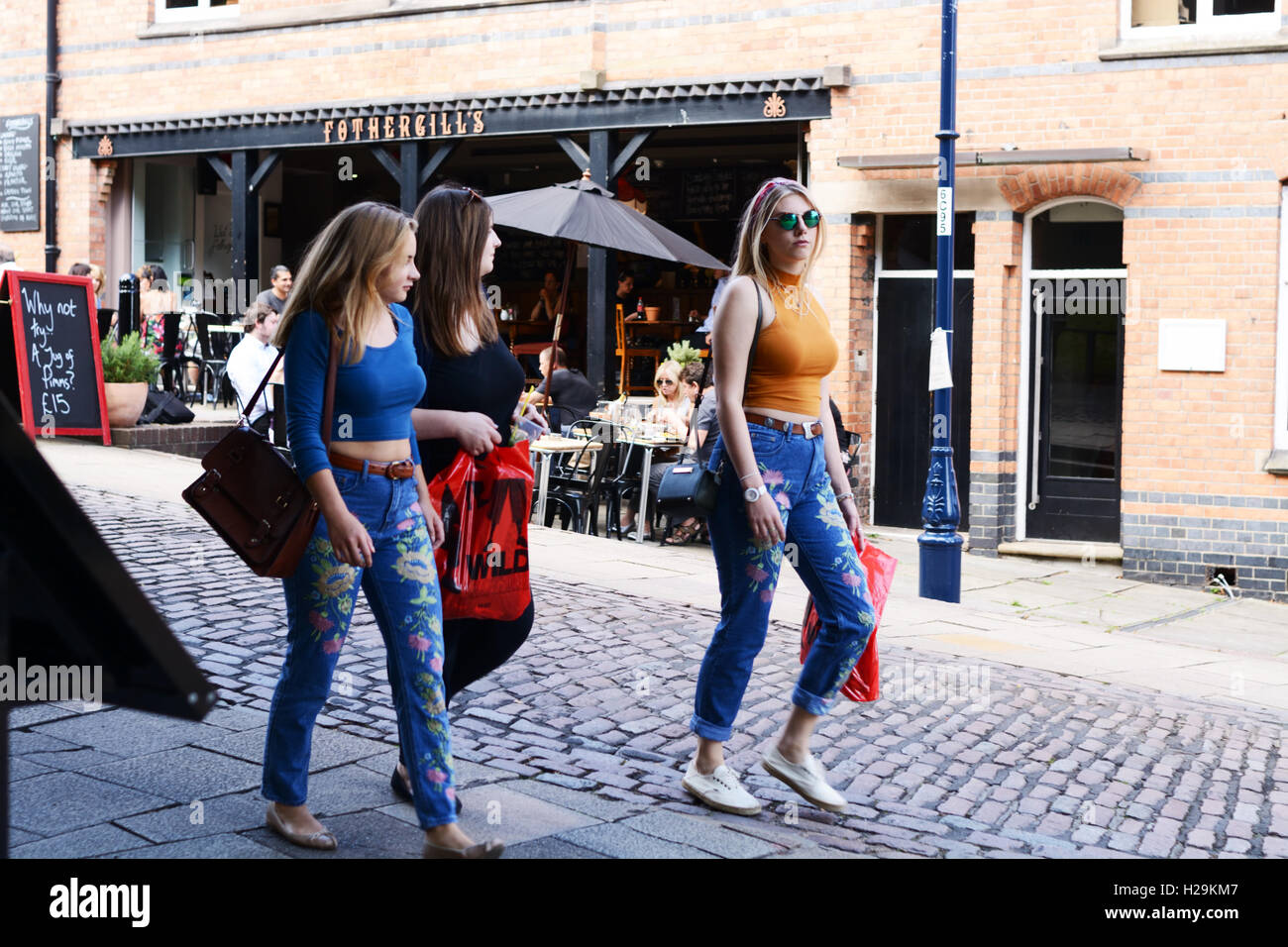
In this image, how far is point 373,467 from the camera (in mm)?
3652

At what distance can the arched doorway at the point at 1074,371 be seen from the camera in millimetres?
12492

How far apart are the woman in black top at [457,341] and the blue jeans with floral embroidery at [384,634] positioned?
0.40m

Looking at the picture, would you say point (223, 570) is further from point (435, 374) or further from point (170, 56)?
point (170, 56)

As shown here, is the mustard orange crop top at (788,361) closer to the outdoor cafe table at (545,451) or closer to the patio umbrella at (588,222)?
the patio umbrella at (588,222)

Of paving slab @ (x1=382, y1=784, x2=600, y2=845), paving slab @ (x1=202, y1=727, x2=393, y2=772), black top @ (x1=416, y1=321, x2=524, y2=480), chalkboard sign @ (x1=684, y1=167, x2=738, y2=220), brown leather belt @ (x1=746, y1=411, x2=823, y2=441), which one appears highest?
chalkboard sign @ (x1=684, y1=167, x2=738, y2=220)

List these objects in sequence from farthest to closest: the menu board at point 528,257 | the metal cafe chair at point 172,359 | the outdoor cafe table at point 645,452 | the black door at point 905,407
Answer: the menu board at point 528,257, the metal cafe chair at point 172,359, the black door at point 905,407, the outdoor cafe table at point 645,452

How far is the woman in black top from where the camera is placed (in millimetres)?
4060

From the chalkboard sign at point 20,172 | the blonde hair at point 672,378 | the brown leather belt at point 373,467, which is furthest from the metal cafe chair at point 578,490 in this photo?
the chalkboard sign at point 20,172

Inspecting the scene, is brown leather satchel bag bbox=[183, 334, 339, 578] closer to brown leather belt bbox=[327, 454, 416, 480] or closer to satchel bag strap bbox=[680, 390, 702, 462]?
brown leather belt bbox=[327, 454, 416, 480]

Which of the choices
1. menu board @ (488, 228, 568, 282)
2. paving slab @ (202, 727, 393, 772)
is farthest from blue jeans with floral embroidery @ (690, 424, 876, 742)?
menu board @ (488, 228, 568, 282)

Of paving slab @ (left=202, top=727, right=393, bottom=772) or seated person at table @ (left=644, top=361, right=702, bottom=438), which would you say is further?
seated person at table @ (left=644, top=361, right=702, bottom=438)

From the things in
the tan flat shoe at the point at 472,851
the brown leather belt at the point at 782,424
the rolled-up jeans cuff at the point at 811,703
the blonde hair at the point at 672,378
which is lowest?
the tan flat shoe at the point at 472,851

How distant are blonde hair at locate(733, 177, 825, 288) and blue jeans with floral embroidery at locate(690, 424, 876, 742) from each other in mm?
470

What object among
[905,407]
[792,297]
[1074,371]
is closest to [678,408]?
[905,407]
